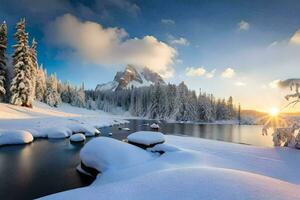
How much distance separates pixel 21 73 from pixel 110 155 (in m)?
39.5

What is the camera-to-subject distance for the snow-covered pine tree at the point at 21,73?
45.9 metres

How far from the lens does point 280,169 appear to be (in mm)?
13109

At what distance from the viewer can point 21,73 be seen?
46.4 meters

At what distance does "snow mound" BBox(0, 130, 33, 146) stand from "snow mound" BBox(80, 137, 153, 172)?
13045mm

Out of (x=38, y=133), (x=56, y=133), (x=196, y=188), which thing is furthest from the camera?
(x=56, y=133)

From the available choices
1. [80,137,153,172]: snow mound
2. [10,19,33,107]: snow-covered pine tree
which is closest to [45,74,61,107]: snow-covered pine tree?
[10,19,33,107]: snow-covered pine tree

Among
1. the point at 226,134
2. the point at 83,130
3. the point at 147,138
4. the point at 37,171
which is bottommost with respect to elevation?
the point at 37,171

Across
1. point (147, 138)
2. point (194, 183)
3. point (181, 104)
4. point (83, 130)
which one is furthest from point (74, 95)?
point (194, 183)

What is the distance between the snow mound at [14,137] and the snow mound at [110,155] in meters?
13.0

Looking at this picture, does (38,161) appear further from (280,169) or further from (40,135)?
(280,169)

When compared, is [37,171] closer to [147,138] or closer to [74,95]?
[147,138]

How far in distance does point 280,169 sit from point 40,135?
2728 centimetres

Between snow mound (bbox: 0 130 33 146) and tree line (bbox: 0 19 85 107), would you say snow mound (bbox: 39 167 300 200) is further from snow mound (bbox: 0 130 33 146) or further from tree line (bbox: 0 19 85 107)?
tree line (bbox: 0 19 85 107)

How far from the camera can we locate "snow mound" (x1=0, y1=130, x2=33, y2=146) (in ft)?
81.7
